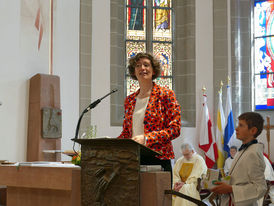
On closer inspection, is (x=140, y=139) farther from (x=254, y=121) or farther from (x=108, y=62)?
(x=108, y=62)

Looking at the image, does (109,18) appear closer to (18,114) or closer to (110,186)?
(18,114)

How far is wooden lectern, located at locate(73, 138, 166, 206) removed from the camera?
8.50 feet

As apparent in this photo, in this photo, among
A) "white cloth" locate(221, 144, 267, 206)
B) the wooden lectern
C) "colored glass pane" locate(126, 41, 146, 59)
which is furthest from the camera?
"colored glass pane" locate(126, 41, 146, 59)

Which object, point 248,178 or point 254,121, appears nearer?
point 248,178

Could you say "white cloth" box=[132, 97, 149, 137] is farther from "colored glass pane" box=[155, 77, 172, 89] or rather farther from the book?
"colored glass pane" box=[155, 77, 172, 89]

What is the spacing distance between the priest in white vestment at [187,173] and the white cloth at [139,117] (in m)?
4.10

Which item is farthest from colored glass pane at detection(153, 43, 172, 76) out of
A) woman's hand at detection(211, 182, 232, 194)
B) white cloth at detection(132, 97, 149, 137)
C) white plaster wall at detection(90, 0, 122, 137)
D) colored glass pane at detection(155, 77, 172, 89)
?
woman's hand at detection(211, 182, 232, 194)

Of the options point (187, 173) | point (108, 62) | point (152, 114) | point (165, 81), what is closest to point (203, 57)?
point (165, 81)

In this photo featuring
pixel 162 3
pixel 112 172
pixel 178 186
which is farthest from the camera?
pixel 162 3

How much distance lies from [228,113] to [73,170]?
7.32 m

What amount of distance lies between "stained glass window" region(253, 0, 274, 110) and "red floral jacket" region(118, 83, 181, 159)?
7675 millimetres

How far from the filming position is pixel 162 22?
10.7 meters

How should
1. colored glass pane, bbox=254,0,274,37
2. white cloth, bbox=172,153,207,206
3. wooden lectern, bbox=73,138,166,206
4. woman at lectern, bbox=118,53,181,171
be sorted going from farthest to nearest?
1. colored glass pane, bbox=254,0,274,37
2. white cloth, bbox=172,153,207,206
3. woman at lectern, bbox=118,53,181,171
4. wooden lectern, bbox=73,138,166,206

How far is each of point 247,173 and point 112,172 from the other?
106 centimetres
